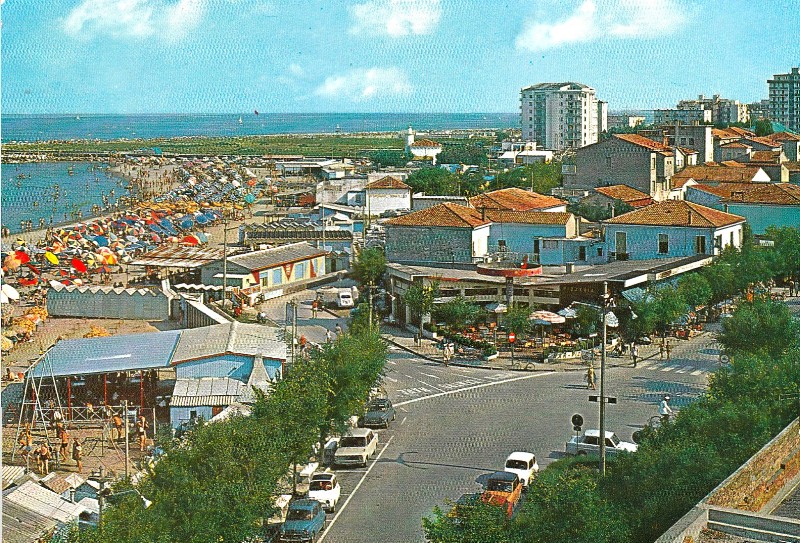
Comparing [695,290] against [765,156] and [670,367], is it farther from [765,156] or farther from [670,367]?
[765,156]

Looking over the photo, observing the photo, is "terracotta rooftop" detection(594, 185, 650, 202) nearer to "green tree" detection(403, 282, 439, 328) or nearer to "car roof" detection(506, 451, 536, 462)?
"green tree" detection(403, 282, 439, 328)

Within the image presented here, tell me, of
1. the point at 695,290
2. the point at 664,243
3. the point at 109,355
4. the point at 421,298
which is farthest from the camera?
the point at 664,243

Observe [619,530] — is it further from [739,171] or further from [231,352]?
[739,171]

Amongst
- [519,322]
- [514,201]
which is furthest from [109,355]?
[514,201]

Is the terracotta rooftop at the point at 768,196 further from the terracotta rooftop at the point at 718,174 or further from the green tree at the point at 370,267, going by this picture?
the green tree at the point at 370,267

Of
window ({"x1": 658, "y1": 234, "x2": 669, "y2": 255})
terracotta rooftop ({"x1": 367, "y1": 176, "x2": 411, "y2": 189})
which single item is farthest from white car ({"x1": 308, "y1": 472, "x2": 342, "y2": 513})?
terracotta rooftop ({"x1": 367, "y1": 176, "x2": 411, "y2": 189})

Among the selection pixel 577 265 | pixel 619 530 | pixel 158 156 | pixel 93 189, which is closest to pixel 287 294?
pixel 577 265

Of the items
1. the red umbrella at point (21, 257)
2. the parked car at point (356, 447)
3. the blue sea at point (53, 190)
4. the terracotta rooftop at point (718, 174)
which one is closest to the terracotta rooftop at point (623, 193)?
the terracotta rooftop at point (718, 174)
